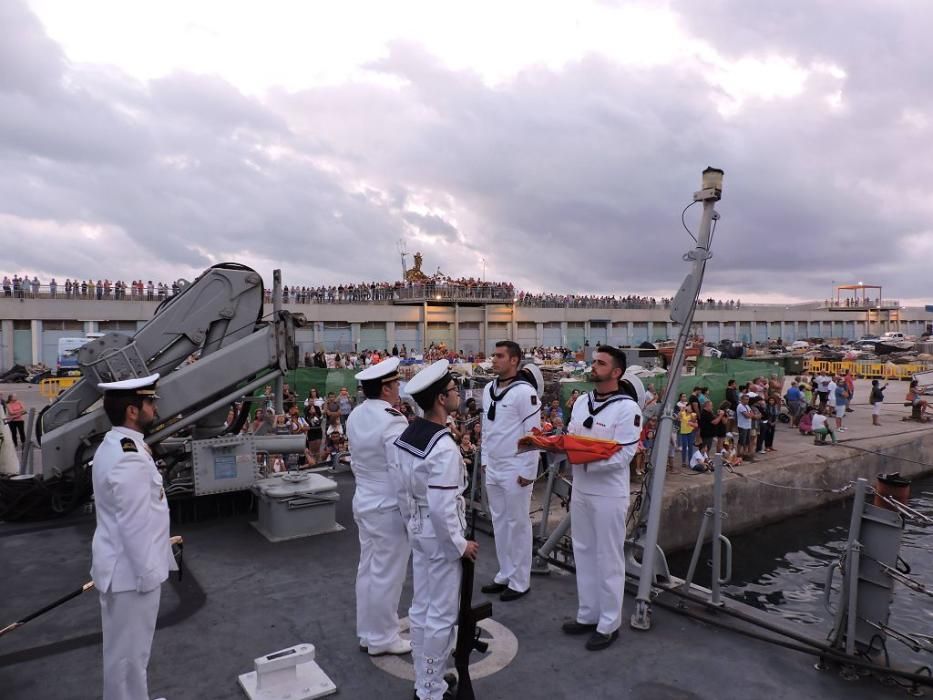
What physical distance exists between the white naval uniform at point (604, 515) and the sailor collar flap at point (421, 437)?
1387 mm

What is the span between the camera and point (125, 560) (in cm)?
297

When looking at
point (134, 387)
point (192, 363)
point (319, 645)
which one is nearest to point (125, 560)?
point (134, 387)

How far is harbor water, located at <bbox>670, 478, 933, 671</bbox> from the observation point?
356 inches

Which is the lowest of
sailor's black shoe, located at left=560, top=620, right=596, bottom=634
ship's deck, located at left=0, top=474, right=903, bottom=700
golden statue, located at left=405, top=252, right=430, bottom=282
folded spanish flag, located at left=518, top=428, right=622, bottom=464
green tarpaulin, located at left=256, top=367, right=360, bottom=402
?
ship's deck, located at left=0, top=474, right=903, bottom=700

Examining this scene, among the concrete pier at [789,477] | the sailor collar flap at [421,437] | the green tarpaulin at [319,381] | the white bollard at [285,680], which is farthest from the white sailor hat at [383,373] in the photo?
the green tarpaulin at [319,381]

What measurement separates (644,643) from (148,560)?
3.18 metres

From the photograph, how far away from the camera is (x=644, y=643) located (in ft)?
13.6

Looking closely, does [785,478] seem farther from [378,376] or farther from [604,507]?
[378,376]

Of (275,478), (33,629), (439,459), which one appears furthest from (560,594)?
(33,629)

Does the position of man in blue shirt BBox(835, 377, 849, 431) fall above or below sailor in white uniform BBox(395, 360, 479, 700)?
below

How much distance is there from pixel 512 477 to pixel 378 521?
129 centimetres

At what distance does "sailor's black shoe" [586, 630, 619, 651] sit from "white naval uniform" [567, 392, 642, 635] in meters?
0.04

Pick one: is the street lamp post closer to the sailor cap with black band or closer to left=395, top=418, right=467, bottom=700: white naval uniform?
left=395, top=418, right=467, bottom=700: white naval uniform

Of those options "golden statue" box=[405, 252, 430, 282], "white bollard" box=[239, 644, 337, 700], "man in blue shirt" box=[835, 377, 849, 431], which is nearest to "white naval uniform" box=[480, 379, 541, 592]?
"white bollard" box=[239, 644, 337, 700]
